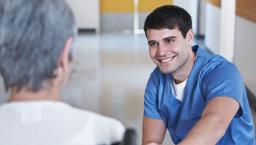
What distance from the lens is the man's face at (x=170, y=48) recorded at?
202 cm

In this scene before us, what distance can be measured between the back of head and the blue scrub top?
1025 mm

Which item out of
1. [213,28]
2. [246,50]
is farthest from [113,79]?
[213,28]

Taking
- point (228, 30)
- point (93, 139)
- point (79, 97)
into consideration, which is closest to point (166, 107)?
point (93, 139)

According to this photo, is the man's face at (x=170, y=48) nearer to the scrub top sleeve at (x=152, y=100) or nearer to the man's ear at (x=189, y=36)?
the man's ear at (x=189, y=36)

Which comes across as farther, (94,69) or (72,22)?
(94,69)

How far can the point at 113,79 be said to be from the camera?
22.7 feet

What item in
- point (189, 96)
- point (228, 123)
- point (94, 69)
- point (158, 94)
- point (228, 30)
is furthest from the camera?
point (94, 69)

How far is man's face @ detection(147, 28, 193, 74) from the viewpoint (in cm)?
202

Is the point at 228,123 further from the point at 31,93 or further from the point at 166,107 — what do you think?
the point at 31,93

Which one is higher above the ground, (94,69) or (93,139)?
(93,139)

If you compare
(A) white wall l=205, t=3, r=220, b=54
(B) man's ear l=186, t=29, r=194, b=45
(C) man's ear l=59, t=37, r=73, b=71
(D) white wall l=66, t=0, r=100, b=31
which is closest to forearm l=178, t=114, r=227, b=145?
(B) man's ear l=186, t=29, r=194, b=45

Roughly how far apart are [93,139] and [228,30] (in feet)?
18.5

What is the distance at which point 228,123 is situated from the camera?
6.07 ft

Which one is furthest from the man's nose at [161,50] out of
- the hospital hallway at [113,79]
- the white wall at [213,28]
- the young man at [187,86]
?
the white wall at [213,28]
